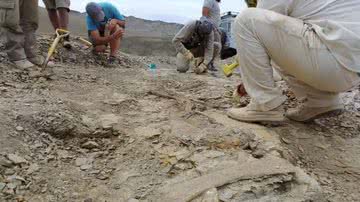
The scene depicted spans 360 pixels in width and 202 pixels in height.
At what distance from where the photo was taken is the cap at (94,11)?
4852 millimetres

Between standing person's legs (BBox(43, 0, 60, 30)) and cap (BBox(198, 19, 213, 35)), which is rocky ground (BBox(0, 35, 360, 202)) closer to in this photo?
standing person's legs (BBox(43, 0, 60, 30))

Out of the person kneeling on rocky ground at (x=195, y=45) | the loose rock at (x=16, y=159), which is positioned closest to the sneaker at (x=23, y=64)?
the loose rock at (x=16, y=159)

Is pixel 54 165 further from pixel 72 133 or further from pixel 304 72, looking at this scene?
pixel 304 72

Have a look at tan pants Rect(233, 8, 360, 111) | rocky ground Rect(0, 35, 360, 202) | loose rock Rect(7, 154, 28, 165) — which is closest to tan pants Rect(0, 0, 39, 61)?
rocky ground Rect(0, 35, 360, 202)

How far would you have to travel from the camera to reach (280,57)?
7.11 feet

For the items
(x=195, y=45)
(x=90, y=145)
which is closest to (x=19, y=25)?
(x=90, y=145)

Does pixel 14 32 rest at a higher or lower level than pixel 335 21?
lower

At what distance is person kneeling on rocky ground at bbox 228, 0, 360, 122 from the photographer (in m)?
2.01

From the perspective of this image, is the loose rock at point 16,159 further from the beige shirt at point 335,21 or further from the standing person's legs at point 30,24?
the standing person's legs at point 30,24

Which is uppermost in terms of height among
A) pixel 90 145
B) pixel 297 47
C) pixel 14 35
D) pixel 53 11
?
pixel 297 47

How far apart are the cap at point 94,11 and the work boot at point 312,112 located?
9.94 ft

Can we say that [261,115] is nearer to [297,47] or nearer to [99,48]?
[297,47]

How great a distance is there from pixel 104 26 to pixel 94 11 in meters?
0.22

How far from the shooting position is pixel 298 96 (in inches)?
100.0
